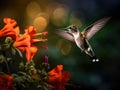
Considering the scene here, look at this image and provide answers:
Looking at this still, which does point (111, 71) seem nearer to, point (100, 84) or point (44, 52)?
point (100, 84)

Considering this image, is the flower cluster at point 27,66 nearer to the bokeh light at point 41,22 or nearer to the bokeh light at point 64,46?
the bokeh light at point 64,46

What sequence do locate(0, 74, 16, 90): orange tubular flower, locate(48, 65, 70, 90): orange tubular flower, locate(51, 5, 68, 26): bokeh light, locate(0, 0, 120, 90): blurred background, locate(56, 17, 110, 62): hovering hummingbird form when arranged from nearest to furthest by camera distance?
1. locate(0, 74, 16, 90): orange tubular flower
2. locate(48, 65, 70, 90): orange tubular flower
3. locate(56, 17, 110, 62): hovering hummingbird
4. locate(0, 0, 120, 90): blurred background
5. locate(51, 5, 68, 26): bokeh light

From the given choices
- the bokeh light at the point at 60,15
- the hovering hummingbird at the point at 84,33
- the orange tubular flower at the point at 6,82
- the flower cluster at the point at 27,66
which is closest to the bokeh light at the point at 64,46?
the bokeh light at the point at 60,15

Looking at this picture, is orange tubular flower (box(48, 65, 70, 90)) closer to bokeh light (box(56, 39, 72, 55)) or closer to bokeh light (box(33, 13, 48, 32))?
bokeh light (box(56, 39, 72, 55))

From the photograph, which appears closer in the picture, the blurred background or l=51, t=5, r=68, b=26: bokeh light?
the blurred background

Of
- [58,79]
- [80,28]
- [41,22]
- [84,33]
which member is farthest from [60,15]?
[58,79]

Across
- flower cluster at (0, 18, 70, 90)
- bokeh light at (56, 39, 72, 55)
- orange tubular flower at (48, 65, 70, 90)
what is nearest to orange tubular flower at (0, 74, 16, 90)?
flower cluster at (0, 18, 70, 90)
